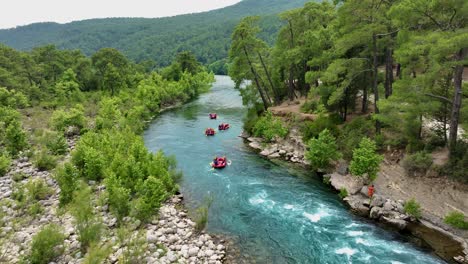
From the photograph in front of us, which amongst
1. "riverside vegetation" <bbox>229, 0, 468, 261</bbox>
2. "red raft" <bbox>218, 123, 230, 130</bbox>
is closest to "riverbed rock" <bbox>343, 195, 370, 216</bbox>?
"riverside vegetation" <bbox>229, 0, 468, 261</bbox>

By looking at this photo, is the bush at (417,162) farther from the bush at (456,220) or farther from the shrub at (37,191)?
the shrub at (37,191)

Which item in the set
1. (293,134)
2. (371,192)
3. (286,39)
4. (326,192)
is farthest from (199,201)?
(286,39)

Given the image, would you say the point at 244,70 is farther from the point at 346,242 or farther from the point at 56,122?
the point at 346,242

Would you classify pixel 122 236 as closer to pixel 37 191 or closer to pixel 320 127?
pixel 37 191

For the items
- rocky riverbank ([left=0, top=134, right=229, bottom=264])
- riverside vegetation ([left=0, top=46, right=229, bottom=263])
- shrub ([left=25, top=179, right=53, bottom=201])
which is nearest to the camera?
rocky riverbank ([left=0, top=134, right=229, bottom=264])

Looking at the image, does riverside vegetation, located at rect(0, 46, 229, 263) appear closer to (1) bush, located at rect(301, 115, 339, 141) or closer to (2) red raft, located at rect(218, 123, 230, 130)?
(2) red raft, located at rect(218, 123, 230, 130)

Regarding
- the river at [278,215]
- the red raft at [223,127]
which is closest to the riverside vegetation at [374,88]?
the river at [278,215]
